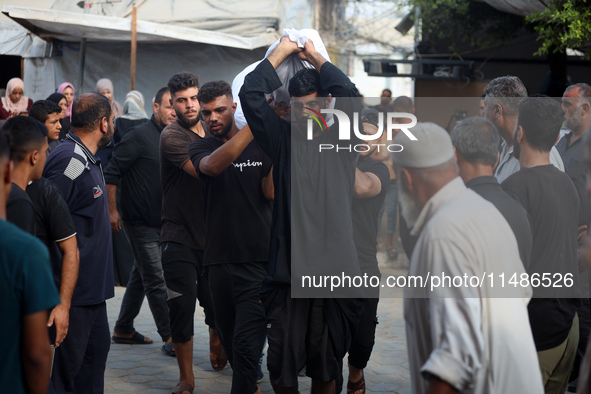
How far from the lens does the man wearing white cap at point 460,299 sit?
2285 millimetres

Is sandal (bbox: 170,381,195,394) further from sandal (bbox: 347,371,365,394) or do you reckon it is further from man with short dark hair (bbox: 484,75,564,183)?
man with short dark hair (bbox: 484,75,564,183)

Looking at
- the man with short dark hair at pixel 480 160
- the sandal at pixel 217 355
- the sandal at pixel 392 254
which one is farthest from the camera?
the sandal at pixel 392 254

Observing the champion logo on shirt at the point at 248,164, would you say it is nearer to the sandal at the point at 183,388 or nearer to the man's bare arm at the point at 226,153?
the man's bare arm at the point at 226,153

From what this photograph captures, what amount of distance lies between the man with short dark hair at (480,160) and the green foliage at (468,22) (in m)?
9.93

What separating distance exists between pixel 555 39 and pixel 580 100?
12.6 ft

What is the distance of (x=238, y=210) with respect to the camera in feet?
15.8

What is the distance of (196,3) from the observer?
1420 cm

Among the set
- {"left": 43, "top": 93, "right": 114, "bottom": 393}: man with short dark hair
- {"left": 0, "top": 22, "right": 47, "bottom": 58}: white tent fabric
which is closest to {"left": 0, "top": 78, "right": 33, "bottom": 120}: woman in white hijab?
{"left": 0, "top": 22, "right": 47, "bottom": 58}: white tent fabric

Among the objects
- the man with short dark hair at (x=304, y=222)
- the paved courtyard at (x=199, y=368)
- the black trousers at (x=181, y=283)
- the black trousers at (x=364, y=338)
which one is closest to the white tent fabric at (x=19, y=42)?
the paved courtyard at (x=199, y=368)

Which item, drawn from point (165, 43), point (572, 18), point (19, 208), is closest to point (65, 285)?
point (19, 208)

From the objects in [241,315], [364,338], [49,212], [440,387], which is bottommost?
[364,338]

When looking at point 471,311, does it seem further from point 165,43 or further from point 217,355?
point 165,43

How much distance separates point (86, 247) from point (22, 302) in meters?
1.93

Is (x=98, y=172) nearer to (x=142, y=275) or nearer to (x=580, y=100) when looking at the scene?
(x=142, y=275)
